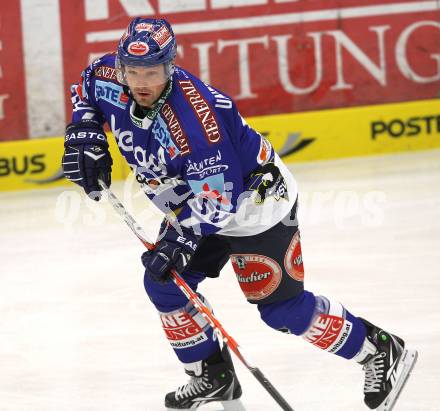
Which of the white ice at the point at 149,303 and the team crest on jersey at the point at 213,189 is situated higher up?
the team crest on jersey at the point at 213,189

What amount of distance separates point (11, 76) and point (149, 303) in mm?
2977

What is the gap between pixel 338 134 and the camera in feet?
24.2

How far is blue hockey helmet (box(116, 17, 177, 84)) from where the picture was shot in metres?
2.92

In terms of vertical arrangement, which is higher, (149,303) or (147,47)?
(147,47)

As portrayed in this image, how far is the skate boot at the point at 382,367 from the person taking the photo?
3.21 meters

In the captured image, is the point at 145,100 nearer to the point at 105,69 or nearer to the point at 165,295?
the point at 105,69

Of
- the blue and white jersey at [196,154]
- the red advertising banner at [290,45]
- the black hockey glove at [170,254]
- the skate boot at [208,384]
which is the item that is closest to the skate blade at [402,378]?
the skate boot at [208,384]

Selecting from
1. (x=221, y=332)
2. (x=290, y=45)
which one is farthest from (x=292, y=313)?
(x=290, y=45)

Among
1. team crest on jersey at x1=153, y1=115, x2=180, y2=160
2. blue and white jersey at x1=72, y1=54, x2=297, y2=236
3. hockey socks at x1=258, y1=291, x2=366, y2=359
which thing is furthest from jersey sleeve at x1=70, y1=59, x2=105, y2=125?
hockey socks at x1=258, y1=291, x2=366, y2=359

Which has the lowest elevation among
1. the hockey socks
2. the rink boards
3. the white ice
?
the rink boards

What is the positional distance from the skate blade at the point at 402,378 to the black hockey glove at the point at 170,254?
0.72 m

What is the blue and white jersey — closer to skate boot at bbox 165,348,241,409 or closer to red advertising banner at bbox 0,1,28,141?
skate boot at bbox 165,348,241,409

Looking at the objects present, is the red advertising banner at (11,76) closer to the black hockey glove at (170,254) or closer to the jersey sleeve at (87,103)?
the jersey sleeve at (87,103)

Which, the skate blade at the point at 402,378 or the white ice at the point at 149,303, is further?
the white ice at the point at 149,303
